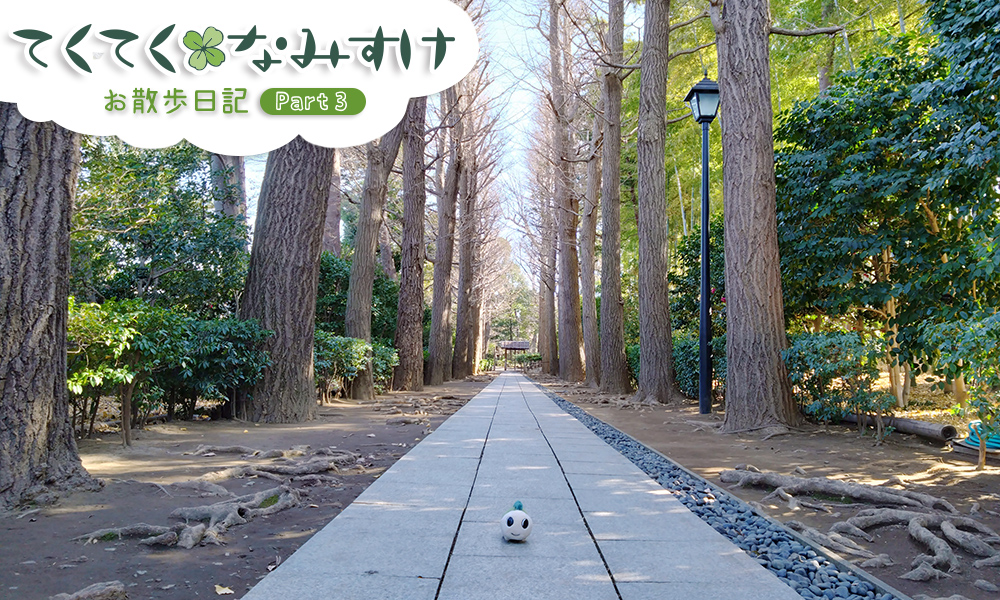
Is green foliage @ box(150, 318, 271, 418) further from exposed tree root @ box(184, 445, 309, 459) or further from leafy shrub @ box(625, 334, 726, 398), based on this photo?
leafy shrub @ box(625, 334, 726, 398)

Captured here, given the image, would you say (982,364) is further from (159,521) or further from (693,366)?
(693,366)

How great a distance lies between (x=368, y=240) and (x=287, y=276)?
5230mm

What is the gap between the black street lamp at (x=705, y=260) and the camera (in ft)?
30.2

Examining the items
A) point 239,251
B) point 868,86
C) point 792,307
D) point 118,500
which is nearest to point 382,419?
point 239,251

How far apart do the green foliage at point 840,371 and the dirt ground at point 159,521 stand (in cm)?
453

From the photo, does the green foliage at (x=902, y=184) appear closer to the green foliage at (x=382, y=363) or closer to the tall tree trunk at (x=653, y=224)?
the tall tree trunk at (x=653, y=224)

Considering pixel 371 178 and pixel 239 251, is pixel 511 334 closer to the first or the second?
pixel 371 178

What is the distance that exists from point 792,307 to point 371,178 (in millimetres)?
8585

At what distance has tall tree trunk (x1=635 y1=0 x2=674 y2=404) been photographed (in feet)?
37.6

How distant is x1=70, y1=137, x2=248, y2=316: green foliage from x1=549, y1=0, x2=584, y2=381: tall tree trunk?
1259cm

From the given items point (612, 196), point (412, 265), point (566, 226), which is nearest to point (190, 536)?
point (412, 265)

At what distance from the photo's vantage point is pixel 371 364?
12477 millimetres

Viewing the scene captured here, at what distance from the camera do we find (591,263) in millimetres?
18641

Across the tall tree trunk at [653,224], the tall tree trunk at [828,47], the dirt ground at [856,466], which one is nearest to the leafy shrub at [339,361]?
the dirt ground at [856,466]
